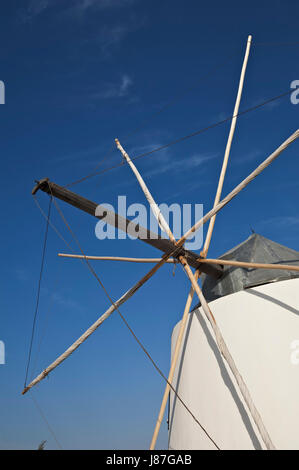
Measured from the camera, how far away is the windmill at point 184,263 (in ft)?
16.1

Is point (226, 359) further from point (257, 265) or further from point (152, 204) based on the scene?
point (152, 204)

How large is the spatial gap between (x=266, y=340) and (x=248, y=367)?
458 millimetres

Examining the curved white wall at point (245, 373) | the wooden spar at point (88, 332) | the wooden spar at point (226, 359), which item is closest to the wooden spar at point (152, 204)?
the wooden spar at point (226, 359)

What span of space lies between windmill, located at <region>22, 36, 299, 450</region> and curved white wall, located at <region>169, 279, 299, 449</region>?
0.10 metres

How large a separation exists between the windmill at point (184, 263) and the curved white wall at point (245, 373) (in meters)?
0.10

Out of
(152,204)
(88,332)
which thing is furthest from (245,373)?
(152,204)

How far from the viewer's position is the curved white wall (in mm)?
4730

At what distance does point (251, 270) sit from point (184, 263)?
48.3 inches

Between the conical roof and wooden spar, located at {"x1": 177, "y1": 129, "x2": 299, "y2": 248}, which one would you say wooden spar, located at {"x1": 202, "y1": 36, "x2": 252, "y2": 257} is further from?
wooden spar, located at {"x1": 177, "y1": 129, "x2": 299, "y2": 248}

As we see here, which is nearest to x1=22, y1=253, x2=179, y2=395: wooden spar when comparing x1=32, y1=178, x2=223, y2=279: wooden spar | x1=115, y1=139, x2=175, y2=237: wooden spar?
x1=115, y1=139, x2=175, y2=237: wooden spar

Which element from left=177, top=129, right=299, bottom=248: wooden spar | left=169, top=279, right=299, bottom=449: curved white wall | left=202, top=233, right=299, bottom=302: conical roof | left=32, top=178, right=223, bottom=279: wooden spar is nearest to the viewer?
left=169, top=279, right=299, bottom=449: curved white wall

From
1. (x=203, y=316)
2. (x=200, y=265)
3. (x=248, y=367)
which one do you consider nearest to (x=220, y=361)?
(x=248, y=367)

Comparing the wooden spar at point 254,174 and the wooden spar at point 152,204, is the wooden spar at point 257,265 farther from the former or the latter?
the wooden spar at point 152,204

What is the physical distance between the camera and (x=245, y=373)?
203 inches
